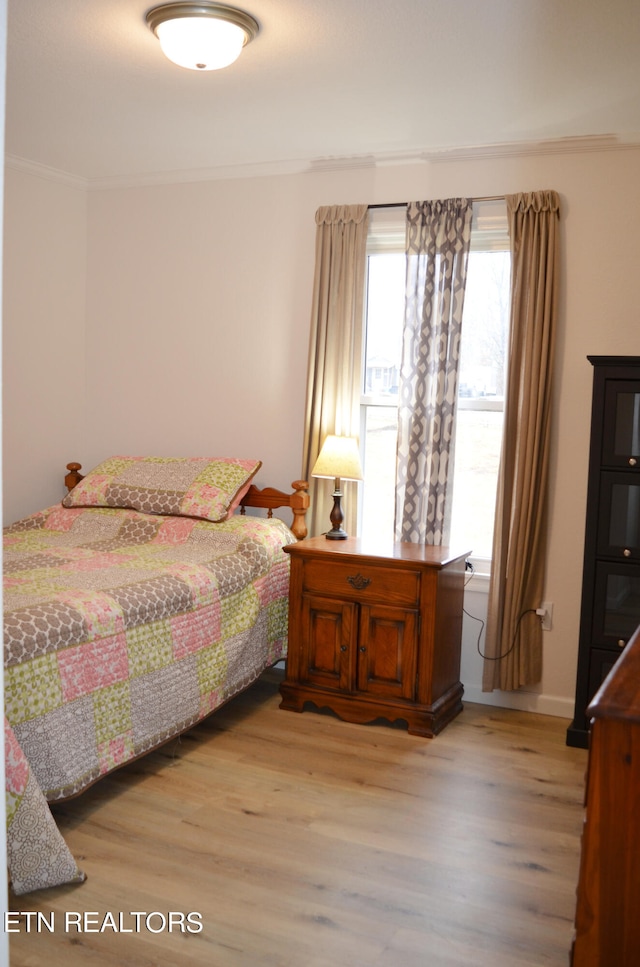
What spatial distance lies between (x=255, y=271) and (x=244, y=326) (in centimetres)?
28

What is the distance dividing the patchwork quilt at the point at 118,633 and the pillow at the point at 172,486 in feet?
0.22

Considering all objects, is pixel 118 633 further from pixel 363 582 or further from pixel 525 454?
pixel 525 454

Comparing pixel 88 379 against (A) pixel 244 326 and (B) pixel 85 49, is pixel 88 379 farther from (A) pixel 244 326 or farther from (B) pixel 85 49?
(B) pixel 85 49

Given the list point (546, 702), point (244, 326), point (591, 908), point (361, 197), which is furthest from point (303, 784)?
point (361, 197)

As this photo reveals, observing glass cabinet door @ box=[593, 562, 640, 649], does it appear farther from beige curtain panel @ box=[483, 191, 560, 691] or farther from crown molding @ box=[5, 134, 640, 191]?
crown molding @ box=[5, 134, 640, 191]

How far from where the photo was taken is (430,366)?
394 cm

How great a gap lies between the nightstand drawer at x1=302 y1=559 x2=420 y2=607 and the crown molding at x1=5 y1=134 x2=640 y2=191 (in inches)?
73.8

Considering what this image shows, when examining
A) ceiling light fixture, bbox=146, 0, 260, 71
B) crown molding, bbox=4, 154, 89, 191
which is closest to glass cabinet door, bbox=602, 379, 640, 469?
ceiling light fixture, bbox=146, 0, 260, 71

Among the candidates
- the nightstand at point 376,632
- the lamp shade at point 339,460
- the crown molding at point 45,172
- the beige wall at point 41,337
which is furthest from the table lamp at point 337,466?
the crown molding at point 45,172

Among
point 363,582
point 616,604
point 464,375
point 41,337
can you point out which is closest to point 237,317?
point 41,337

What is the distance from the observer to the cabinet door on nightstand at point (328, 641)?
3.60 m

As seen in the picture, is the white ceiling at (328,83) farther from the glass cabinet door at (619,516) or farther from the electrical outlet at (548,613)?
the electrical outlet at (548,613)

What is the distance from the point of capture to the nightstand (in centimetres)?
347

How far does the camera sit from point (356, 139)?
3.80 m
